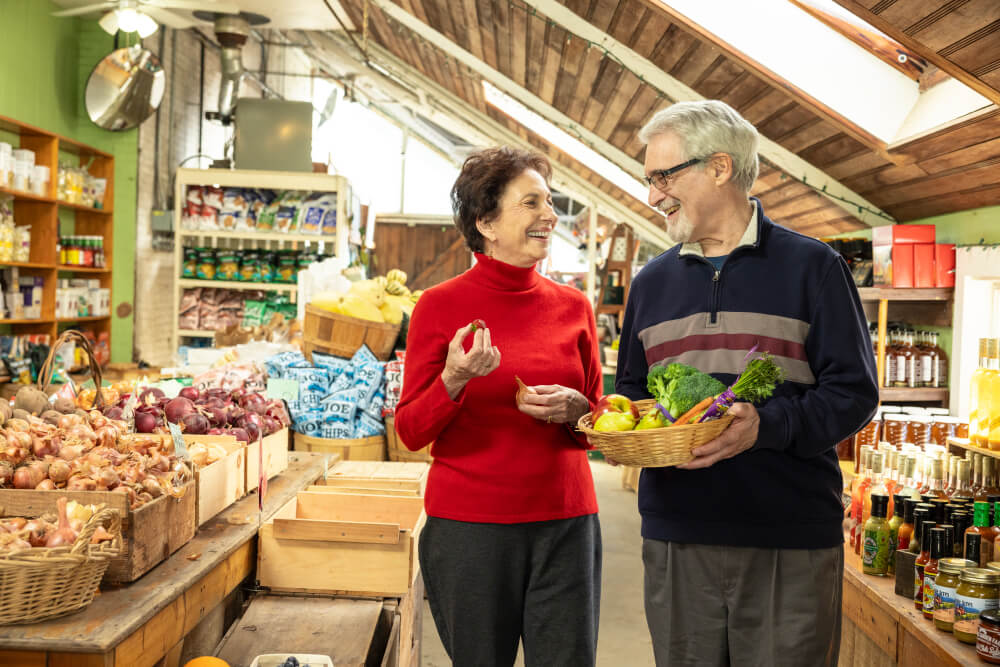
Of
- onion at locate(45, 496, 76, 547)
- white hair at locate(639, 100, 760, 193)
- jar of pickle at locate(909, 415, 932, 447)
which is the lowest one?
onion at locate(45, 496, 76, 547)

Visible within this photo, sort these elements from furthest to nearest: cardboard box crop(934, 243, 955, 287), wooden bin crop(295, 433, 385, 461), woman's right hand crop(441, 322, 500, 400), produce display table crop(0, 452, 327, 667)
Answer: wooden bin crop(295, 433, 385, 461)
cardboard box crop(934, 243, 955, 287)
woman's right hand crop(441, 322, 500, 400)
produce display table crop(0, 452, 327, 667)

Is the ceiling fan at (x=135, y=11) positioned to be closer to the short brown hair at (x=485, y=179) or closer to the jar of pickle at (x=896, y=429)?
the short brown hair at (x=485, y=179)

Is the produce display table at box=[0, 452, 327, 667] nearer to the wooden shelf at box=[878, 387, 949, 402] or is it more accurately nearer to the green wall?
the wooden shelf at box=[878, 387, 949, 402]

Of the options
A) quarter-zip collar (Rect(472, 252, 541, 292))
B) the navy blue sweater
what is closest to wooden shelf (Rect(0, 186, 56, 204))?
quarter-zip collar (Rect(472, 252, 541, 292))

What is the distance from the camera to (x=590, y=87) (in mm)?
5102

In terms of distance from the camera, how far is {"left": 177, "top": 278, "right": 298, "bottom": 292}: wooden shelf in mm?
6891

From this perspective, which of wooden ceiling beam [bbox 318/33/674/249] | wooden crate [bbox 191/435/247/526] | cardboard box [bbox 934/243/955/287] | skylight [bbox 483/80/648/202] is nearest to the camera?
wooden crate [bbox 191/435/247/526]

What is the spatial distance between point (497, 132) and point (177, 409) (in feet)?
22.8

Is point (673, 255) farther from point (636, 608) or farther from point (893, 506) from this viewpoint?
point (636, 608)

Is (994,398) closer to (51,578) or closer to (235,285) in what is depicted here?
(51,578)

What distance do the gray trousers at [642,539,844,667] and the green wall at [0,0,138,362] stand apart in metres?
6.08

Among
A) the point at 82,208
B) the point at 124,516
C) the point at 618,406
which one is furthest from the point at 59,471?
the point at 82,208

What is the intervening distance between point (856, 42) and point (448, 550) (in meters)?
2.51

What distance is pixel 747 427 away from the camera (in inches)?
59.6
